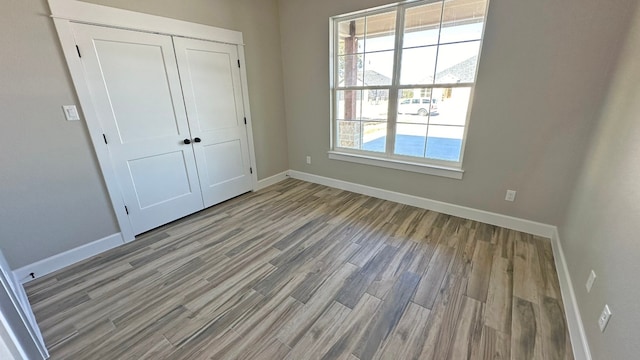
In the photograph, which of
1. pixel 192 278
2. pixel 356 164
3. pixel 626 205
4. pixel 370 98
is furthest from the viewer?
pixel 356 164

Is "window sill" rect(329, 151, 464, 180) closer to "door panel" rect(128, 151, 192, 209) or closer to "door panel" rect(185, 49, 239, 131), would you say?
"door panel" rect(185, 49, 239, 131)

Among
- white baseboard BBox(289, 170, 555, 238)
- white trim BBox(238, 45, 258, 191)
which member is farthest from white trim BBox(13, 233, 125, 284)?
white baseboard BBox(289, 170, 555, 238)

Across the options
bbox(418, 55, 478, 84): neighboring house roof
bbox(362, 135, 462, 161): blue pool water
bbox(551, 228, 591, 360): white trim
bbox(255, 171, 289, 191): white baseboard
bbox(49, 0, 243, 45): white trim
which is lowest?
bbox(551, 228, 591, 360): white trim

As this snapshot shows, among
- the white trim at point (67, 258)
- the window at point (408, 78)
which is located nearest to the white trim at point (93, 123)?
the white trim at point (67, 258)

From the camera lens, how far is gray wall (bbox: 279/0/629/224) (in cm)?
202

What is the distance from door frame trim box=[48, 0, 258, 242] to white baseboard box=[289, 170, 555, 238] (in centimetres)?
247

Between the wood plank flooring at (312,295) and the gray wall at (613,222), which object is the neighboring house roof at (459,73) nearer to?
the gray wall at (613,222)

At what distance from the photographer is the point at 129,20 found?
2291 mm

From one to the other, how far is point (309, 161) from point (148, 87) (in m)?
2.29

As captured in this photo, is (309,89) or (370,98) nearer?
(370,98)

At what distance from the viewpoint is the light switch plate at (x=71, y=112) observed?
2.08m

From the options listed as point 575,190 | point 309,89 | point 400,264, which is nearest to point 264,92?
point 309,89

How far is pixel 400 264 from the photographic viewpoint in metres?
2.17

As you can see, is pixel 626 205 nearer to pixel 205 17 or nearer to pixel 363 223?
pixel 363 223
